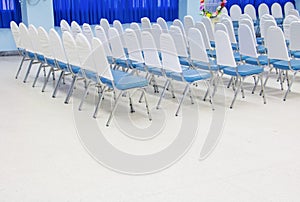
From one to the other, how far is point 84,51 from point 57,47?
2.96 feet

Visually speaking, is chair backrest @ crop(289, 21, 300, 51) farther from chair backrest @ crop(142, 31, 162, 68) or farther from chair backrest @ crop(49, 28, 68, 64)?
chair backrest @ crop(49, 28, 68, 64)

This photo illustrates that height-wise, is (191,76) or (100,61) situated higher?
(100,61)

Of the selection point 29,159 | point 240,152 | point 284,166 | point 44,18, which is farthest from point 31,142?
point 44,18

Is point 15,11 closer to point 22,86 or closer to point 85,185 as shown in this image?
point 22,86

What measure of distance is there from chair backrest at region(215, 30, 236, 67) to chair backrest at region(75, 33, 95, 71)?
1.62 m

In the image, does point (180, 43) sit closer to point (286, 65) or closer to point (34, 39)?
point (286, 65)

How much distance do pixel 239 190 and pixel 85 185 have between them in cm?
118

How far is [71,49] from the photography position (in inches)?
198

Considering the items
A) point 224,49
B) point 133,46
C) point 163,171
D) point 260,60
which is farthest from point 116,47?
point 163,171

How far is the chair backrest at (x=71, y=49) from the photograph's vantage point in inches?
195

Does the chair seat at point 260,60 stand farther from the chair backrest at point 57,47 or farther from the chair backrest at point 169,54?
the chair backrest at point 57,47

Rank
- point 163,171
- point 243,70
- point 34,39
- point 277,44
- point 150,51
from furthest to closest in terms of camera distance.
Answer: point 34,39
point 277,44
point 243,70
point 150,51
point 163,171

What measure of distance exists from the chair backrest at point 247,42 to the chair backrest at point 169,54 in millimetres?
1308

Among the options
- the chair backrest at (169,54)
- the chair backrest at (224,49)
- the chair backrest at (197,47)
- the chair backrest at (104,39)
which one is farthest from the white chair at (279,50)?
the chair backrest at (104,39)
